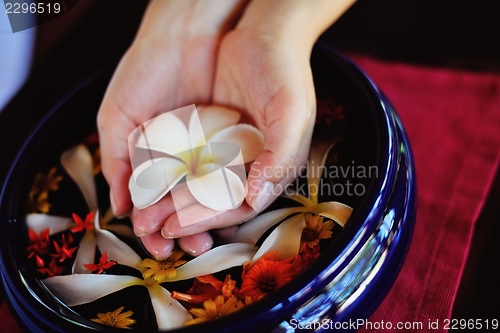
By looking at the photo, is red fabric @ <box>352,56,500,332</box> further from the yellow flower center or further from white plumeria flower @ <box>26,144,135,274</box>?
white plumeria flower @ <box>26,144,135,274</box>

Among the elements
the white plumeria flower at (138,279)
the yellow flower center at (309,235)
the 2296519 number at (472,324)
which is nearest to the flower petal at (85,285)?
the white plumeria flower at (138,279)

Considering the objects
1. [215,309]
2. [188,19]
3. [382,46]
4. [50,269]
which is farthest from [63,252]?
[382,46]

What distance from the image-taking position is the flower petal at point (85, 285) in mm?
292

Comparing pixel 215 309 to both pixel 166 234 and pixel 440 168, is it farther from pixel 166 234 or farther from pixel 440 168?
pixel 440 168

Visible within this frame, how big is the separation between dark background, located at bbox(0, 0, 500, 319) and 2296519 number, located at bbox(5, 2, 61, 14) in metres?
0.02

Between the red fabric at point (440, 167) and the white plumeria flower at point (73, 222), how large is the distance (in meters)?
0.18

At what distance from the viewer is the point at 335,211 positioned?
0.99ft

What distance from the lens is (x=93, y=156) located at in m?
0.39

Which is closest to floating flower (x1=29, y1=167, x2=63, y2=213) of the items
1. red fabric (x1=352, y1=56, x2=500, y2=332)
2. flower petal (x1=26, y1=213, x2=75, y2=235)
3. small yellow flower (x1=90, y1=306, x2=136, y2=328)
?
flower petal (x1=26, y1=213, x2=75, y2=235)

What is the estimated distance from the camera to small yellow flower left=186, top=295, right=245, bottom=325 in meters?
0.27

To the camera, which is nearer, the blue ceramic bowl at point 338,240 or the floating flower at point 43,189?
the blue ceramic bowl at point 338,240

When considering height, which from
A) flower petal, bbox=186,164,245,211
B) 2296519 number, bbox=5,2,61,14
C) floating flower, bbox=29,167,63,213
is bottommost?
floating flower, bbox=29,167,63,213

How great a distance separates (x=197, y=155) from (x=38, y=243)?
0.12 metres

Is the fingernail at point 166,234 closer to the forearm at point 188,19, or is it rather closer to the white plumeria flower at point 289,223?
the white plumeria flower at point 289,223
